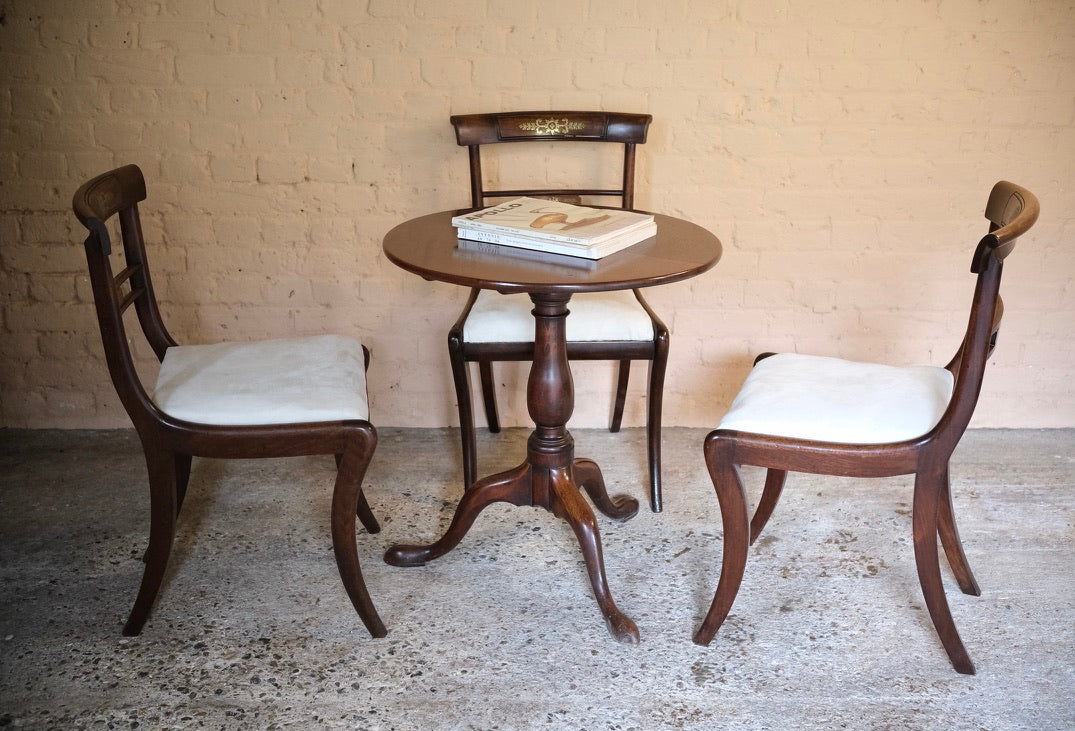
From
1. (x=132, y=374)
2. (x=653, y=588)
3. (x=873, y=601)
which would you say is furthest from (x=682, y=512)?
(x=132, y=374)

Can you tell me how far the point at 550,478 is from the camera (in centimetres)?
221

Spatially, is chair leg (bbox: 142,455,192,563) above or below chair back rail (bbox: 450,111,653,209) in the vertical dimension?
below

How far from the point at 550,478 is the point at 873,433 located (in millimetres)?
725

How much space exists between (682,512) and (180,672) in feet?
4.20

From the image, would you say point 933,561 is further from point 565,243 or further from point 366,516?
point 366,516

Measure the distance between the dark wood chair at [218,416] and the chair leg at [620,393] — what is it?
1036 mm

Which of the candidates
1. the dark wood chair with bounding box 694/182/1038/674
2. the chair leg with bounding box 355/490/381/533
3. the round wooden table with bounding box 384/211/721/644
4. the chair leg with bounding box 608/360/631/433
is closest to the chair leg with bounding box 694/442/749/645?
the dark wood chair with bounding box 694/182/1038/674

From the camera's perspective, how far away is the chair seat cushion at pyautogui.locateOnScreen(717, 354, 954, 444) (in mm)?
1836

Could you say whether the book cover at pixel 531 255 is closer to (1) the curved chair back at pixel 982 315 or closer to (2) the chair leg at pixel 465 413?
(2) the chair leg at pixel 465 413

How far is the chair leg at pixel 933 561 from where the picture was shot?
184 cm

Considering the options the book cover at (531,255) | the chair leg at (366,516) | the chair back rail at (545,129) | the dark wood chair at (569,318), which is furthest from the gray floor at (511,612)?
the chair back rail at (545,129)

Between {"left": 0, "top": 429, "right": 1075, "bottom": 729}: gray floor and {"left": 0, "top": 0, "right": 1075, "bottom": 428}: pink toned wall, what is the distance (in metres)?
0.41

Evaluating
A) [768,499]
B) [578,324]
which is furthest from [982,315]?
[578,324]

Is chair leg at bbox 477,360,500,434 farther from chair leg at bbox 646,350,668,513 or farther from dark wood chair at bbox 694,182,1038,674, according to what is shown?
dark wood chair at bbox 694,182,1038,674
